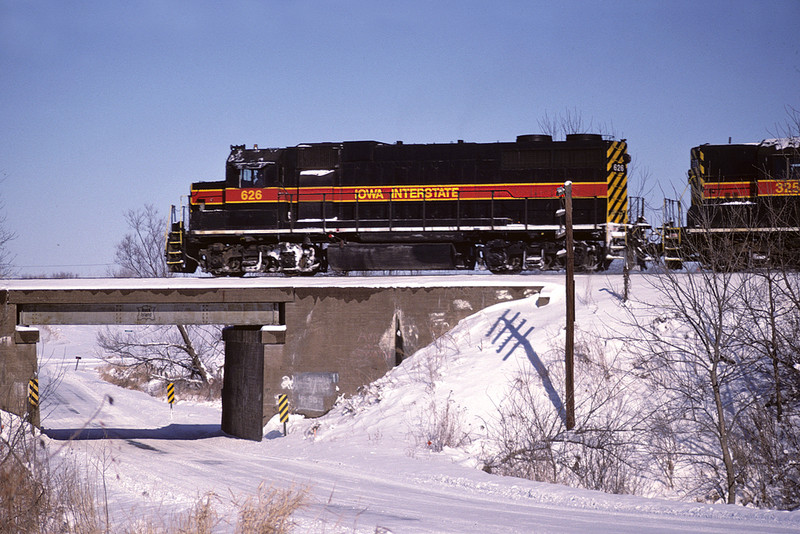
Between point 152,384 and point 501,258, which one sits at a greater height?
point 501,258

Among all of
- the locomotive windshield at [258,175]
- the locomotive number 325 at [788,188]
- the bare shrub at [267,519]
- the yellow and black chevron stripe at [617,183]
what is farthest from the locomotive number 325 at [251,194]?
the bare shrub at [267,519]

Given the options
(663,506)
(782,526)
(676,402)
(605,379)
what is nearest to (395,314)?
(605,379)

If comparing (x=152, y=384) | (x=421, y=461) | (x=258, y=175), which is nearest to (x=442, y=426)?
(x=421, y=461)

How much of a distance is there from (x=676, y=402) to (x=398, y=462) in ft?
18.1

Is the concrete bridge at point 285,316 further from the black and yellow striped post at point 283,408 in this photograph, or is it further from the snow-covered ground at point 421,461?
the snow-covered ground at point 421,461

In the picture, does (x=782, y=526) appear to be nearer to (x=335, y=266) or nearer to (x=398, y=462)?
(x=398, y=462)

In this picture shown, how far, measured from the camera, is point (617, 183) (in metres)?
21.1

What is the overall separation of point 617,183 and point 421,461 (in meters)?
11.5

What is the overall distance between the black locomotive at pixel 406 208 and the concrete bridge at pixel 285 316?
2166mm

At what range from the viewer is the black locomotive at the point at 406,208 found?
69.2 feet

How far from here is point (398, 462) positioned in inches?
516

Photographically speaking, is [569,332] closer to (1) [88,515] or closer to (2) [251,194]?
(1) [88,515]

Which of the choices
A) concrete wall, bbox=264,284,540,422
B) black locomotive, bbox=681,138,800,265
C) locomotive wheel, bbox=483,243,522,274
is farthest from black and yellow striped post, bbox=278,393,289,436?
black locomotive, bbox=681,138,800,265

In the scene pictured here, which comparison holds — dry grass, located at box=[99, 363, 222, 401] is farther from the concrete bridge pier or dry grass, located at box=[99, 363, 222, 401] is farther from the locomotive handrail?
the locomotive handrail
